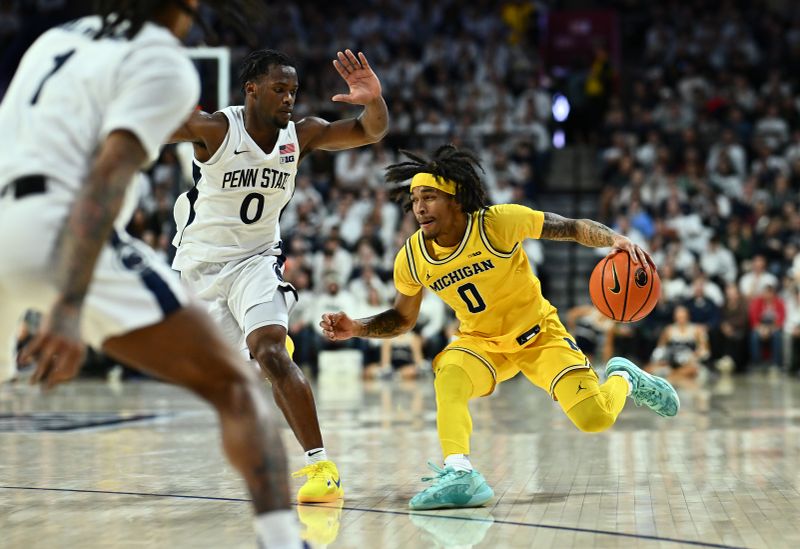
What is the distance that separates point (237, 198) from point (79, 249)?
2.58 meters

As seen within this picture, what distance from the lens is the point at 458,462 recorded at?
187 inches

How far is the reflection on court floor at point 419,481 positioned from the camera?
407cm

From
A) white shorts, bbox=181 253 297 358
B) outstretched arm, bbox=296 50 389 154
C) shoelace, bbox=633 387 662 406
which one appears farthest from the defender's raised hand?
shoelace, bbox=633 387 662 406

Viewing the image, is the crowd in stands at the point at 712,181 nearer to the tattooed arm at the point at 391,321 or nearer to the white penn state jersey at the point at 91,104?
the tattooed arm at the point at 391,321

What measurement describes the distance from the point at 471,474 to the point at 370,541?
0.86 m

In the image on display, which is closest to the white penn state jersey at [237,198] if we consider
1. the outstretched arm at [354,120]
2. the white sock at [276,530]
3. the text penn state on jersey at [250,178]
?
the text penn state on jersey at [250,178]

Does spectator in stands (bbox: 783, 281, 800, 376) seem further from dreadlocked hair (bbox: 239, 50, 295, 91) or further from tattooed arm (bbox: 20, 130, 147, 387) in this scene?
tattooed arm (bbox: 20, 130, 147, 387)

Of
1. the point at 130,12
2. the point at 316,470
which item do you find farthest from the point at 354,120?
the point at 130,12

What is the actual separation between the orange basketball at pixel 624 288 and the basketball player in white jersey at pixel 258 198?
4.24ft

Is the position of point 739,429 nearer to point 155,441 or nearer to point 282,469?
point 155,441

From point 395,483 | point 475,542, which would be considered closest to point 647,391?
point 395,483

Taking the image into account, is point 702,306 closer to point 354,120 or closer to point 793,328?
point 793,328

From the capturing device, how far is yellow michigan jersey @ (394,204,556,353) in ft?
17.0

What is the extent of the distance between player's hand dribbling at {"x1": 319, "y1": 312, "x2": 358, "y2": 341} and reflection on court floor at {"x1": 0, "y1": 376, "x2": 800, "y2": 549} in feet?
2.38
